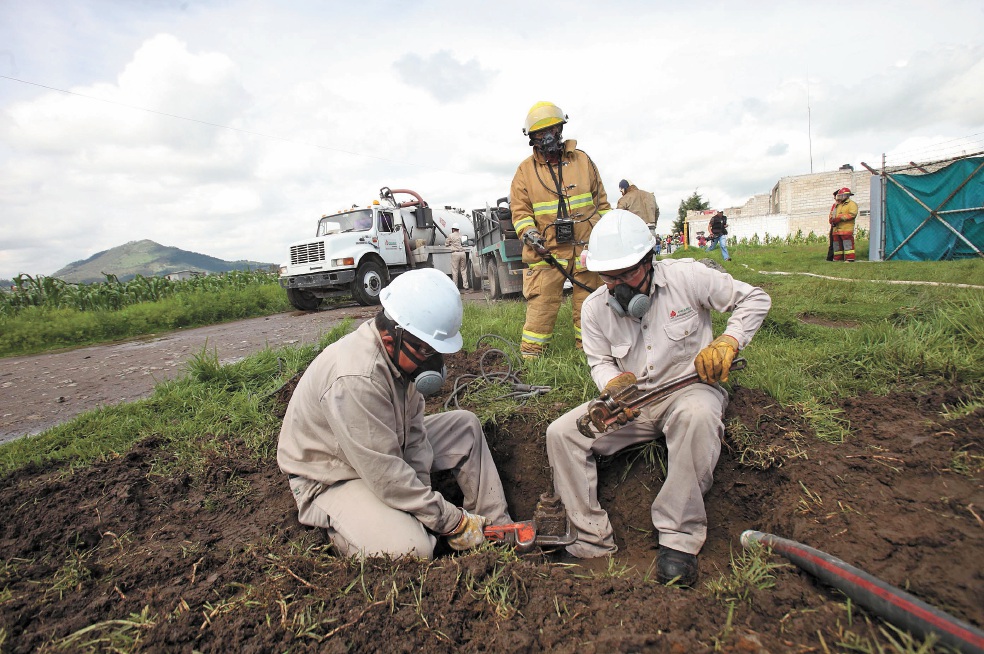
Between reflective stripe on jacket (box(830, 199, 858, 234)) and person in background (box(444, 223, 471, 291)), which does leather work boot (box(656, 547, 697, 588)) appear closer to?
reflective stripe on jacket (box(830, 199, 858, 234))

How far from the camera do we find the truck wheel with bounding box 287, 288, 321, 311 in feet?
37.4

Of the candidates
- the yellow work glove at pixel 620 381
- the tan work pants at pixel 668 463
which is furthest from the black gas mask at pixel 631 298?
the tan work pants at pixel 668 463

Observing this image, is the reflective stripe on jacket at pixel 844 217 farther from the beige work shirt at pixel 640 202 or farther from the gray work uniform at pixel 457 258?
the gray work uniform at pixel 457 258

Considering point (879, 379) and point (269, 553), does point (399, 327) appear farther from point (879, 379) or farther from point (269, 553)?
point (879, 379)

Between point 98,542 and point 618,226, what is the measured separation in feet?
10.4

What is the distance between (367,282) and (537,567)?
373 inches

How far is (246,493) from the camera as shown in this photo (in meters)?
3.16

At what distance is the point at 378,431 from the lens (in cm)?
239

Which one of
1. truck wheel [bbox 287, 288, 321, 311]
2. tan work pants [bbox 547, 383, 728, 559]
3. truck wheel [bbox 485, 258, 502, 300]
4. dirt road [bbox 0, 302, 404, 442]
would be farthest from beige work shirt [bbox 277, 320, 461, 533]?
truck wheel [bbox 287, 288, 321, 311]

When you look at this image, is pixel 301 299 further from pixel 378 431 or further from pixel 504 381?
pixel 378 431

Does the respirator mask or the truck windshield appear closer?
the respirator mask

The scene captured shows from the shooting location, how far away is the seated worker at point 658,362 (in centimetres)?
248

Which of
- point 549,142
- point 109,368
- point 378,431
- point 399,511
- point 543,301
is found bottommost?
point 399,511

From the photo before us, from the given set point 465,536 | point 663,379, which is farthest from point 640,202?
point 465,536
